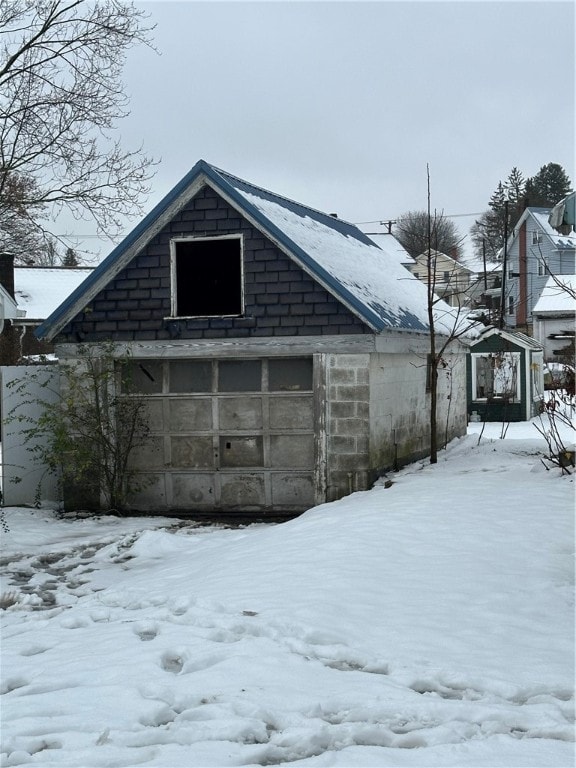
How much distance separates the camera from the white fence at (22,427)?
13477 millimetres

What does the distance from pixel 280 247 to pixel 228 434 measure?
9.48ft

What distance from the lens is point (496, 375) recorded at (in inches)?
1080

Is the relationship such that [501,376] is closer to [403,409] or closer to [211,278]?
[403,409]

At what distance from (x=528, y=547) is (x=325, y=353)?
5.12m

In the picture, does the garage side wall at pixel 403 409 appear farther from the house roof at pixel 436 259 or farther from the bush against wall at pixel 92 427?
the bush against wall at pixel 92 427

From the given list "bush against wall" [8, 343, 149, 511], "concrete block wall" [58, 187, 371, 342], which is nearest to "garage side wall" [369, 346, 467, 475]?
"concrete block wall" [58, 187, 371, 342]

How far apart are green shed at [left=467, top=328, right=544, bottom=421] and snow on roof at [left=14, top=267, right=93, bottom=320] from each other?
18773 mm

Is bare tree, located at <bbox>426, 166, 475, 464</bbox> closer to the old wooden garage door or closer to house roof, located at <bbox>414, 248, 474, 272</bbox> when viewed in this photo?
house roof, located at <bbox>414, 248, 474, 272</bbox>

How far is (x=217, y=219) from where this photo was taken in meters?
12.9

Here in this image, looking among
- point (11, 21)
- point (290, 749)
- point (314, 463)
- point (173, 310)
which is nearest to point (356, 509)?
point (314, 463)

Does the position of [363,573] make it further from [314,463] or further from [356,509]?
[314,463]

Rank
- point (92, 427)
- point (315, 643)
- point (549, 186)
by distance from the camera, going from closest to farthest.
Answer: point (315, 643) → point (92, 427) → point (549, 186)

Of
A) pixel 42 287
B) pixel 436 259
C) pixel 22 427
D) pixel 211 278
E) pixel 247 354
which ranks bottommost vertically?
pixel 22 427

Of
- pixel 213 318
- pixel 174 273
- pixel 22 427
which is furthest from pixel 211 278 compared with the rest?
pixel 22 427
